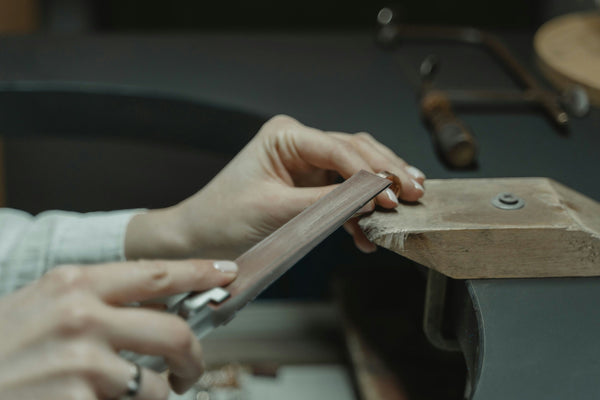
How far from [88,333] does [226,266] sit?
4.7 inches

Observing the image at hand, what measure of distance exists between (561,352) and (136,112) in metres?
0.78

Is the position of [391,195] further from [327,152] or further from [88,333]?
[88,333]

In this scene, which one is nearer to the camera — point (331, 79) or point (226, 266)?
point (226, 266)

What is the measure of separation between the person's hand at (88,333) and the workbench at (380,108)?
0.24 metres

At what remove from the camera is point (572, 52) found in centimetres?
106

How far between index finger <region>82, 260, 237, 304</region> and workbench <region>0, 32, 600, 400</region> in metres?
0.22

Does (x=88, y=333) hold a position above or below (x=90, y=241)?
above

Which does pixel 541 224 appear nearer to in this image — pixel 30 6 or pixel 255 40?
pixel 255 40

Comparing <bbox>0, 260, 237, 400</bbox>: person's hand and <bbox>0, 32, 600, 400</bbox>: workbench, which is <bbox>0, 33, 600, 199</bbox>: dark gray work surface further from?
<bbox>0, 260, 237, 400</bbox>: person's hand

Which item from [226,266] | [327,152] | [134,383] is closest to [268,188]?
[327,152]

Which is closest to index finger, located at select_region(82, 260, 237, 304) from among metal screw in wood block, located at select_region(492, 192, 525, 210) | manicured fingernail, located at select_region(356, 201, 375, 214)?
manicured fingernail, located at select_region(356, 201, 375, 214)

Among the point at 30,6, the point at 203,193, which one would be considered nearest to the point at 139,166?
the point at 30,6

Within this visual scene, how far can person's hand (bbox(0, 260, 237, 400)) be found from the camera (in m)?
0.42

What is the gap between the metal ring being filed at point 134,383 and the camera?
43 centimetres
